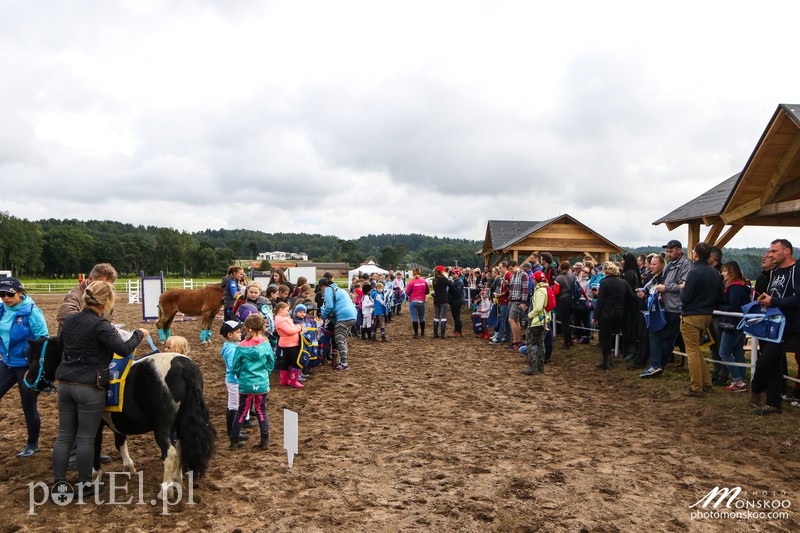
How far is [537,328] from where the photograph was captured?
862cm

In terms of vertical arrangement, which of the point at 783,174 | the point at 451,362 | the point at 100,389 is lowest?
the point at 451,362

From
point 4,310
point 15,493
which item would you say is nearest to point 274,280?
point 4,310

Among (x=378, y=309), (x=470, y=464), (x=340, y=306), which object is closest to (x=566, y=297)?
(x=340, y=306)

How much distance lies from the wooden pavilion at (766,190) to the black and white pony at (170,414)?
8.13 metres

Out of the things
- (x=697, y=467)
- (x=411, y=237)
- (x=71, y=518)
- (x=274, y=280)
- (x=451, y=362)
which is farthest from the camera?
(x=411, y=237)

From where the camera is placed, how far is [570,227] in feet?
65.6

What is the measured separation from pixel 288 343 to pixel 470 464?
13.3 feet

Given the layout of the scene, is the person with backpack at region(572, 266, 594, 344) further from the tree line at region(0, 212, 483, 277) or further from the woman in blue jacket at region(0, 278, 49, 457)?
the tree line at region(0, 212, 483, 277)

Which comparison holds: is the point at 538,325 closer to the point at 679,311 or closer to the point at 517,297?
the point at 517,297

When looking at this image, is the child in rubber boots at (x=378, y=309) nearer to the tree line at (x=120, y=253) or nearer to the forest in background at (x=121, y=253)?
the forest in background at (x=121, y=253)

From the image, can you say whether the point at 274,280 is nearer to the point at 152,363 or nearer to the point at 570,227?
the point at 152,363

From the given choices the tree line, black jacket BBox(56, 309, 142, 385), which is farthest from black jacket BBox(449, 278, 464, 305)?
the tree line

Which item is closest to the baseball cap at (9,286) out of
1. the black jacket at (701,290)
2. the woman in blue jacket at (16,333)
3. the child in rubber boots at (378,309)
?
the woman in blue jacket at (16,333)

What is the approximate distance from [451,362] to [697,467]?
5.78 metres
